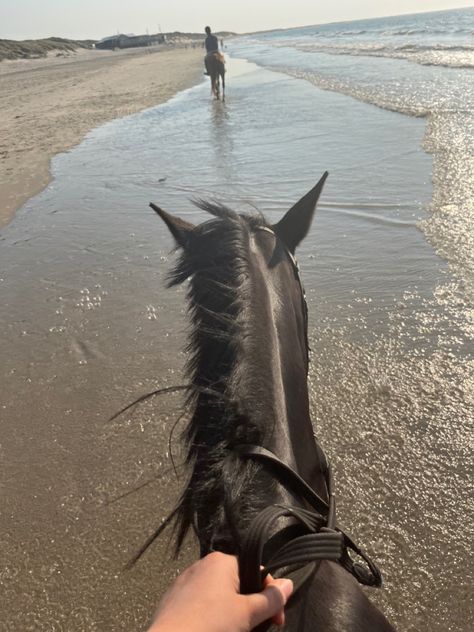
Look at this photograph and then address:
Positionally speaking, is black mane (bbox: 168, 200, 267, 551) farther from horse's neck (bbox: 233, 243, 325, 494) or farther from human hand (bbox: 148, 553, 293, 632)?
human hand (bbox: 148, 553, 293, 632)

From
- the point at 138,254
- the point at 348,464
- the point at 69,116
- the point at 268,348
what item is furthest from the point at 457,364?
the point at 69,116

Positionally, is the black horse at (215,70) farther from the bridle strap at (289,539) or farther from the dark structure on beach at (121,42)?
the dark structure on beach at (121,42)

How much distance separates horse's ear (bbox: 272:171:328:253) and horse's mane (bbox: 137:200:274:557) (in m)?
0.13

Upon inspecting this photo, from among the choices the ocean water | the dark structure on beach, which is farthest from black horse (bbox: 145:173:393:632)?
the dark structure on beach

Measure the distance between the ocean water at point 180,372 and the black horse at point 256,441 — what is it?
0.63 m

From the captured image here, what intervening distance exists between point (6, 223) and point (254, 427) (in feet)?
21.6

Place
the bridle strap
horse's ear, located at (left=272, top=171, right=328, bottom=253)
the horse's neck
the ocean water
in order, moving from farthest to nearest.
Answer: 1. the ocean water
2. horse's ear, located at (left=272, top=171, right=328, bottom=253)
3. the horse's neck
4. the bridle strap

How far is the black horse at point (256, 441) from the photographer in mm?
1132

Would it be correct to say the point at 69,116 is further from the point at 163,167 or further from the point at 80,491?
the point at 80,491

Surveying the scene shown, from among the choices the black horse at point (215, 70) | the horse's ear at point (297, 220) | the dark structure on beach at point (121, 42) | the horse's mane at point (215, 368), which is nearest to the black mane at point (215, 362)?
the horse's mane at point (215, 368)

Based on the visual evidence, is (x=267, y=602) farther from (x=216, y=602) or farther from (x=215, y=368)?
(x=215, y=368)

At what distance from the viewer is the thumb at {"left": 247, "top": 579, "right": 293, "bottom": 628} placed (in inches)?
36.8

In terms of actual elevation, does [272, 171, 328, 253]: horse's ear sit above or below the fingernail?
above

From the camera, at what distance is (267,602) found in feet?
3.14
